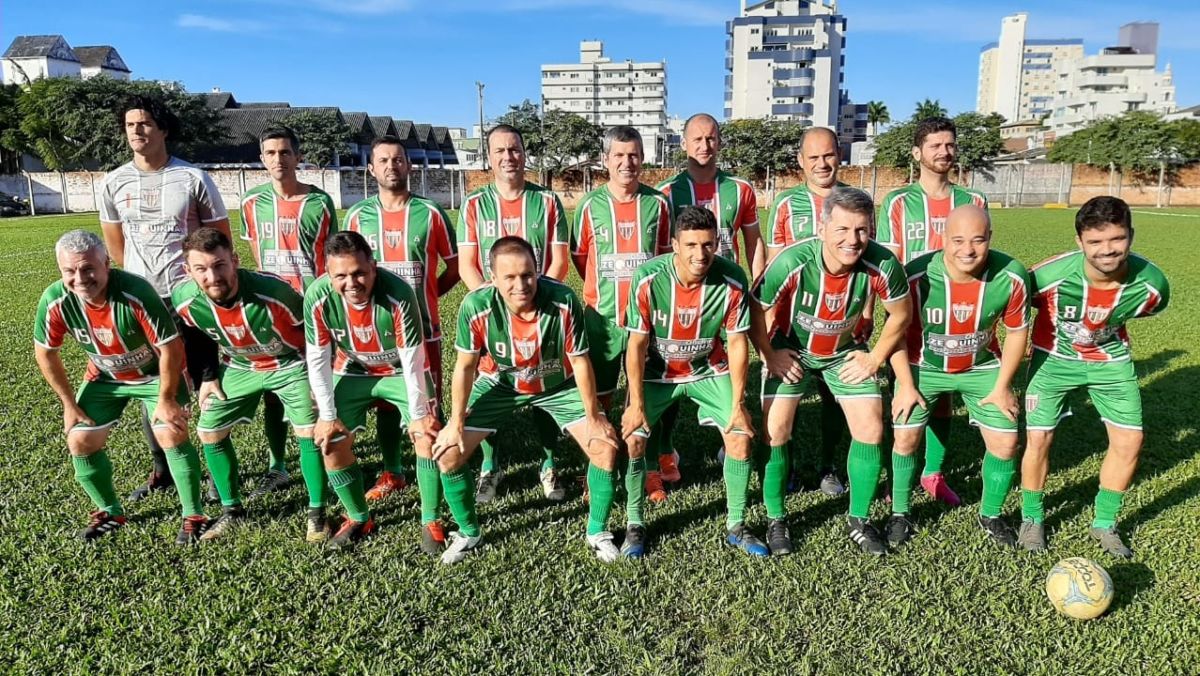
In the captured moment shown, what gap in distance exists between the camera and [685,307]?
3.82 m

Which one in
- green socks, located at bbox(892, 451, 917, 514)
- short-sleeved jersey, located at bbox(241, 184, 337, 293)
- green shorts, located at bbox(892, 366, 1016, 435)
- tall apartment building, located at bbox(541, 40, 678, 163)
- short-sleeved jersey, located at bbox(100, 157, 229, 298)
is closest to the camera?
green shorts, located at bbox(892, 366, 1016, 435)

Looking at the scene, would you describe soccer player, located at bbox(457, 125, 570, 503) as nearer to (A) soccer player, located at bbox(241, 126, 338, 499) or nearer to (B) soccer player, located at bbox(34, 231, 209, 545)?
(A) soccer player, located at bbox(241, 126, 338, 499)

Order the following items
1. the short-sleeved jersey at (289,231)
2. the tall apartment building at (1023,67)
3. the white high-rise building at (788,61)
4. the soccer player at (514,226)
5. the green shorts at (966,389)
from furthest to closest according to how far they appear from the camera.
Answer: the tall apartment building at (1023,67), the white high-rise building at (788,61), the short-sleeved jersey at (289,231), the soccer player at (514,226), the green shorts at (966,389)

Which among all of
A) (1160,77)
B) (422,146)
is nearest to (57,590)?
(422,146)

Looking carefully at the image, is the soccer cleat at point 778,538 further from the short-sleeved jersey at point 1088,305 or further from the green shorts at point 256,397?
the green shorts at point 256,397

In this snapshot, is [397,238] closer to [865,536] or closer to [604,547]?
[604,547]

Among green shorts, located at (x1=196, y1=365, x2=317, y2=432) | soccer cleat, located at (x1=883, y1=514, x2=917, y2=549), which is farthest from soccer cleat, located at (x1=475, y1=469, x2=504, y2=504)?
soccer cleat, located at (x1=883, y1=514, x2=917, y2=549)

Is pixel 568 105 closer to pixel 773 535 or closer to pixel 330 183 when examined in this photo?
pixel 330 183

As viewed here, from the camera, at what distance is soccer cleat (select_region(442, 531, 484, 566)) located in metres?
3.75

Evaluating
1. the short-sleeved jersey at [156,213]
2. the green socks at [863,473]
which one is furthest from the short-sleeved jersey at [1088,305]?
the short-sleeved jersey at [156,213]

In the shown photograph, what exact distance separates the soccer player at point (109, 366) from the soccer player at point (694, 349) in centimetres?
236

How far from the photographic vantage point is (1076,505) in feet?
14.2

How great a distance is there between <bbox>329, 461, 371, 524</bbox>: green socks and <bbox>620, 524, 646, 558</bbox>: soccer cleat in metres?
1.41

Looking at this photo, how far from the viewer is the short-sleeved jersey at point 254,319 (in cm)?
391
